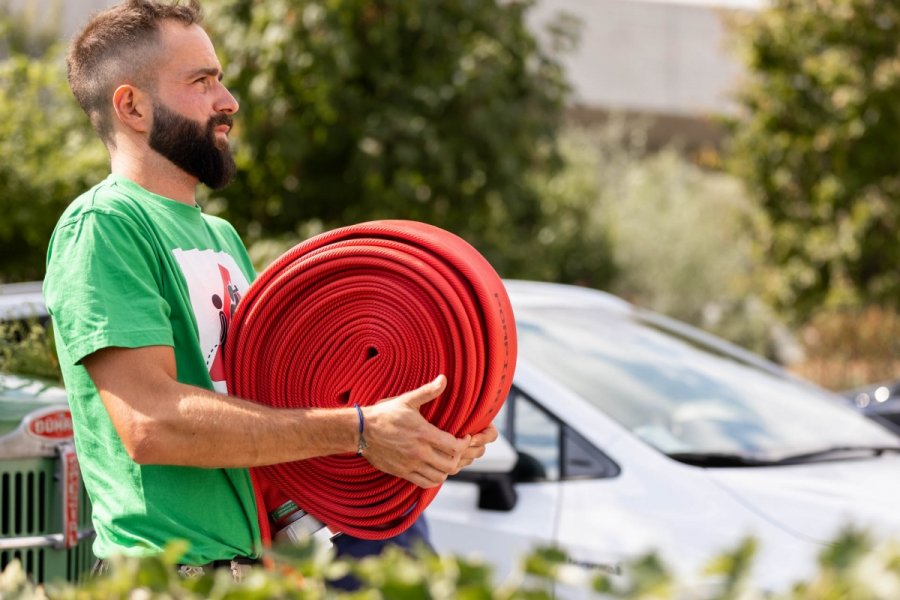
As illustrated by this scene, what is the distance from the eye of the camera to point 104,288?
2211 mm

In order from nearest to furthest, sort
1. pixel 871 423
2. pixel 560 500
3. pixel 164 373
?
pixel 164 373 → pixel 560 500 → pixel 871 423

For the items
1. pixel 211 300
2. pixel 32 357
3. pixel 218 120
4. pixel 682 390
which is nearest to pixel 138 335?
pixel 211 300

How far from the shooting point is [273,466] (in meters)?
2.46

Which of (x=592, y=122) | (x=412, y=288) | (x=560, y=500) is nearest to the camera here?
(x=412, y=288)

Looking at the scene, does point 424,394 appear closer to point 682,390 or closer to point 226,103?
point 226,103

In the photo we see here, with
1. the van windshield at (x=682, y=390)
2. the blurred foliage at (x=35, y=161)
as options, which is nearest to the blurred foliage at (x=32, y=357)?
the van windshield at (x=682, y=390)

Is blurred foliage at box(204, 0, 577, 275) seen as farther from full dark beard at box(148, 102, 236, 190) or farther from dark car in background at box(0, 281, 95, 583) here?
full dark beard at box(148, 102, 236, 190)

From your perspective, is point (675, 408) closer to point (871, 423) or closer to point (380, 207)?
point (871, 423)

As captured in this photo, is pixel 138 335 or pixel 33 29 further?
pixel 33 29

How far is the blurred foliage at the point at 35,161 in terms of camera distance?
7.30 metres

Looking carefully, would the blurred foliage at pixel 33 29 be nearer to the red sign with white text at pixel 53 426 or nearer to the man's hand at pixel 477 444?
the red sign with white text at pixel 53 426

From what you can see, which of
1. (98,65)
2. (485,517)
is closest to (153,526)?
(98,65)

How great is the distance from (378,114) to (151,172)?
591 cm

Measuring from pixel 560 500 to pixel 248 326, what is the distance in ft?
5.79
